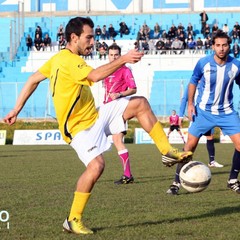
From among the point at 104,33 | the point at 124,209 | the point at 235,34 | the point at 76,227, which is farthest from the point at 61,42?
the point at 76,227

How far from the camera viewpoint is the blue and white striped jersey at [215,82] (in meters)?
10.7

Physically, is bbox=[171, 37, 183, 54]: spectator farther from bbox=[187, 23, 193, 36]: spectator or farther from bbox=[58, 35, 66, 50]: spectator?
bbox=[58, 35, 66, 50]: spectator

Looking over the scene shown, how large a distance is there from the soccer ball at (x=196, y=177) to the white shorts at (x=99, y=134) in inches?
41.0

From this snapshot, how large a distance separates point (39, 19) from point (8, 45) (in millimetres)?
3754

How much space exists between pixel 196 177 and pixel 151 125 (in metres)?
0.82

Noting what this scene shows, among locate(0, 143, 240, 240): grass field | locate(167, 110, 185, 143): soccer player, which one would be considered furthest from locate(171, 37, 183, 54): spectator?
locate(0, 143, 240, 240): grass field

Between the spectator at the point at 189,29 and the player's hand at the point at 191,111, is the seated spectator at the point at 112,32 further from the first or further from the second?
the player's hand at the point at 191,111

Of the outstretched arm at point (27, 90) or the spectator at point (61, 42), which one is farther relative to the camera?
the spectator at point (61, 42)

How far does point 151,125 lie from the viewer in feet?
27.3

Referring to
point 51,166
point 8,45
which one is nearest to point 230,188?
point 51,166

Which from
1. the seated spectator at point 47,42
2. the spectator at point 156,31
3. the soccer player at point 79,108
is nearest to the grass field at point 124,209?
the soccer player at point 79,108

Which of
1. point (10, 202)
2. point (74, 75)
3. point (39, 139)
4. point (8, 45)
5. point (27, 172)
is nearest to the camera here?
point (74, 75)

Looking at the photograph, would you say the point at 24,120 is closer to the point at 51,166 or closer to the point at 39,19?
the point at 39,19

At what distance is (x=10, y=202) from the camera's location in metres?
9.97
